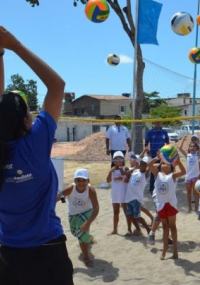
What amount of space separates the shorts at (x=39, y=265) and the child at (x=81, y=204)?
2773 mm

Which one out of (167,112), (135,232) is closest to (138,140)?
(135,232)

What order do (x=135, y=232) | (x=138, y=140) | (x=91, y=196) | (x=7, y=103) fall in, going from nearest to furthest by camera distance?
1. (x=7, y=103)
2. (x=91, y=196)
3. (x=135, y=232)
4. (x=138, y=140)

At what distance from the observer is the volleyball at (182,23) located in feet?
27.3

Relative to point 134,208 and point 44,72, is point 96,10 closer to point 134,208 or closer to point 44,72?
point 134,208

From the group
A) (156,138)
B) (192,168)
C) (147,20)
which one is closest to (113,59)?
(147,20)

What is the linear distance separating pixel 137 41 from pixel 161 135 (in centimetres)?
226

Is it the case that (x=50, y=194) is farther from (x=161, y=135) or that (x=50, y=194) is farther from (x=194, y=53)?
(x=194, y=53)

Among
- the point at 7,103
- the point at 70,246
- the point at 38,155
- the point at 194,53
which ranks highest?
the point at 194,53

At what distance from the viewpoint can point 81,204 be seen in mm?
4656

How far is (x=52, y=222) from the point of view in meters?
1.80

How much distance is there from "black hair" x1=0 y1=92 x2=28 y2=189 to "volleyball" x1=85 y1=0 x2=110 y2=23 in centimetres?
685

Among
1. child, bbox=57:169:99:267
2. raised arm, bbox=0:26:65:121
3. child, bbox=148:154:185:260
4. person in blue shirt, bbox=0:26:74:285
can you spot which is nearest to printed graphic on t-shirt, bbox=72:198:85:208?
child, bbox=57:169:99:267

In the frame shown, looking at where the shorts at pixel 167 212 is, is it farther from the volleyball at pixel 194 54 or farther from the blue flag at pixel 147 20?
the volleyball at pixel 194 54

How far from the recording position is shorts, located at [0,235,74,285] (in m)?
1.70
